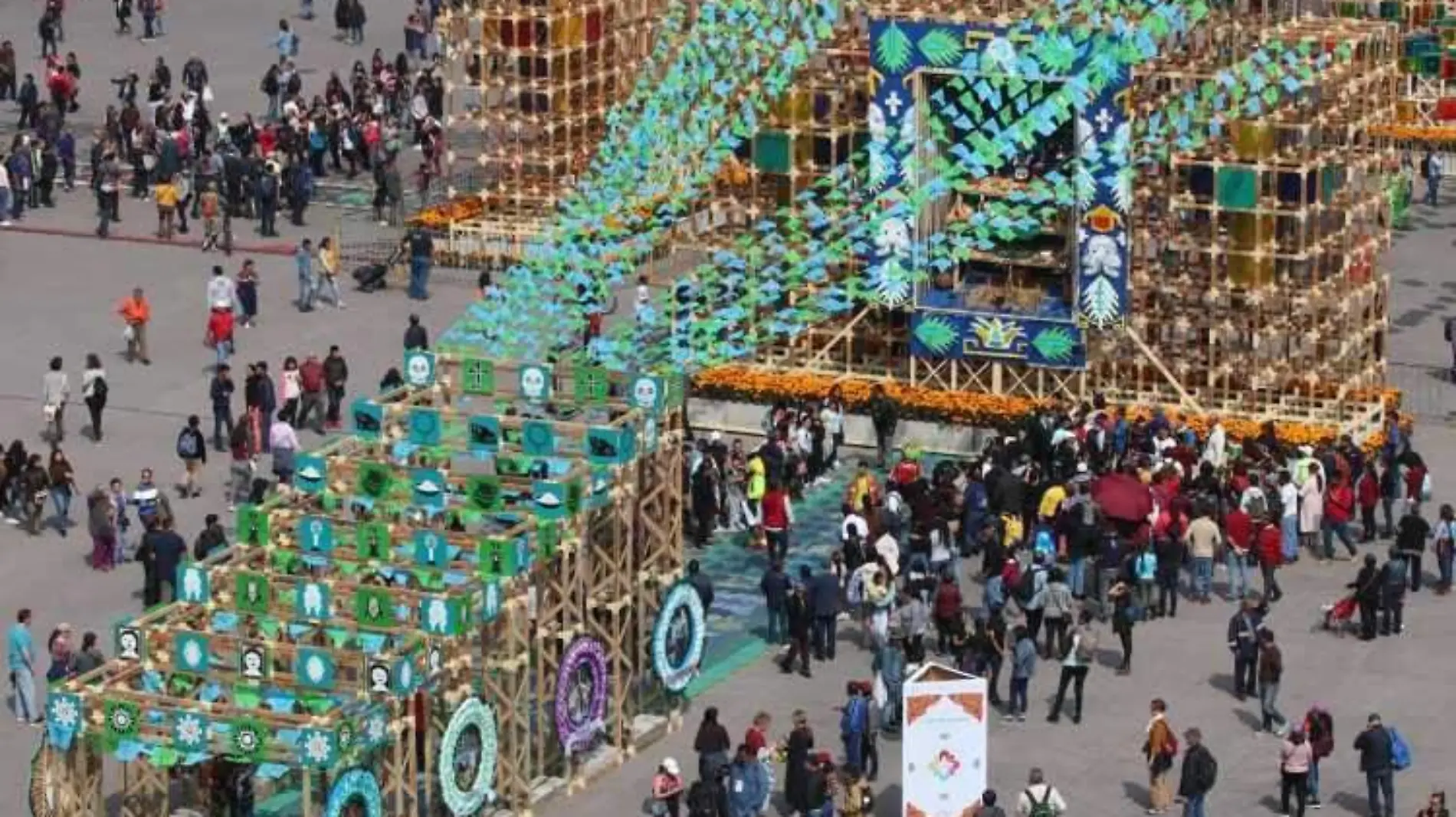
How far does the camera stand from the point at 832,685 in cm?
5384

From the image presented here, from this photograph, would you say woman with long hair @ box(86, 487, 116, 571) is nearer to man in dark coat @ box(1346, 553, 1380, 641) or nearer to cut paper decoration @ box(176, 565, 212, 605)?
cut paper decoration @ box(176, 565, 212, 605)

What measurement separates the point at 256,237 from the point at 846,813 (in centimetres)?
3086

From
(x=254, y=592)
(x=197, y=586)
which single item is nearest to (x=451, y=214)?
(x=197, y=586)

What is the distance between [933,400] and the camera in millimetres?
64750

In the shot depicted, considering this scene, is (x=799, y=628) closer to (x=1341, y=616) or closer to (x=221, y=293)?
(x=1341, y=616)

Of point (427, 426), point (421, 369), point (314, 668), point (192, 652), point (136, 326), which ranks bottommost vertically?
point (314, 668)

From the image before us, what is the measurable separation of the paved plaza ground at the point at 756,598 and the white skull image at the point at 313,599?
4.27 meters

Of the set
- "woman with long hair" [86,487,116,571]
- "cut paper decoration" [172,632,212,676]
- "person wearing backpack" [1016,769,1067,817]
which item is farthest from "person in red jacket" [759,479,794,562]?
"cut paper decoration" [172,632,212,676]

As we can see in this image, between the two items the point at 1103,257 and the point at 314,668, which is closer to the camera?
the point at 314,668

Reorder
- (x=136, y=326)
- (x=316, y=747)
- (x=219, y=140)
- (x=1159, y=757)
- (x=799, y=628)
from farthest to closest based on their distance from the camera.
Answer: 1. (x=219, y=140)
2. (x=136, y=326)
3. (x=799, y=628)
4. (x=1159, y=757)
5. (x=316, y=747)

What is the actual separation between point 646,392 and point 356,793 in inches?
319

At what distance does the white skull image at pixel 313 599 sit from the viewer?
4691cm

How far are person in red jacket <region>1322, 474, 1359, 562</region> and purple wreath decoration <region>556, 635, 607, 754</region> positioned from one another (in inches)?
488

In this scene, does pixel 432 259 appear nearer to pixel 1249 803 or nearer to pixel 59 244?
pixel 59 244
